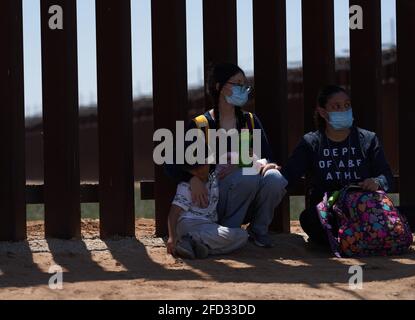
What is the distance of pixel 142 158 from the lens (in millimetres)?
15758

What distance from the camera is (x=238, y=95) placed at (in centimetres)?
534

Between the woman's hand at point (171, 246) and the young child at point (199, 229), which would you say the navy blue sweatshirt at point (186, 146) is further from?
the woman's hand at point (171, 246)

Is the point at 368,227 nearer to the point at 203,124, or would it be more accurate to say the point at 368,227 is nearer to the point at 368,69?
the point at 203,124

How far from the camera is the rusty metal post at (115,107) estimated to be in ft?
18.6

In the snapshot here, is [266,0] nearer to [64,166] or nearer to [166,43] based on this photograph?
[166,43]

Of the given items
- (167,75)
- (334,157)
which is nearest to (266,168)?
(334,157)

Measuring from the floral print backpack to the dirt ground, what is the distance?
4.4 inches

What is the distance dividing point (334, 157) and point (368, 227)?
54cm

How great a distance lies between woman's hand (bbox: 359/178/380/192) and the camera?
5.16 meters

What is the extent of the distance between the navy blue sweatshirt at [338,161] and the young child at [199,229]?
1.75 feet

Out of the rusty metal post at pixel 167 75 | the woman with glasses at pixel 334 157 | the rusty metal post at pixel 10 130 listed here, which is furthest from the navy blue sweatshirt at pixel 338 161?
the rusty metal post at pixel 10 130

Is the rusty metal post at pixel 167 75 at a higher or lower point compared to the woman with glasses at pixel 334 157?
higher
